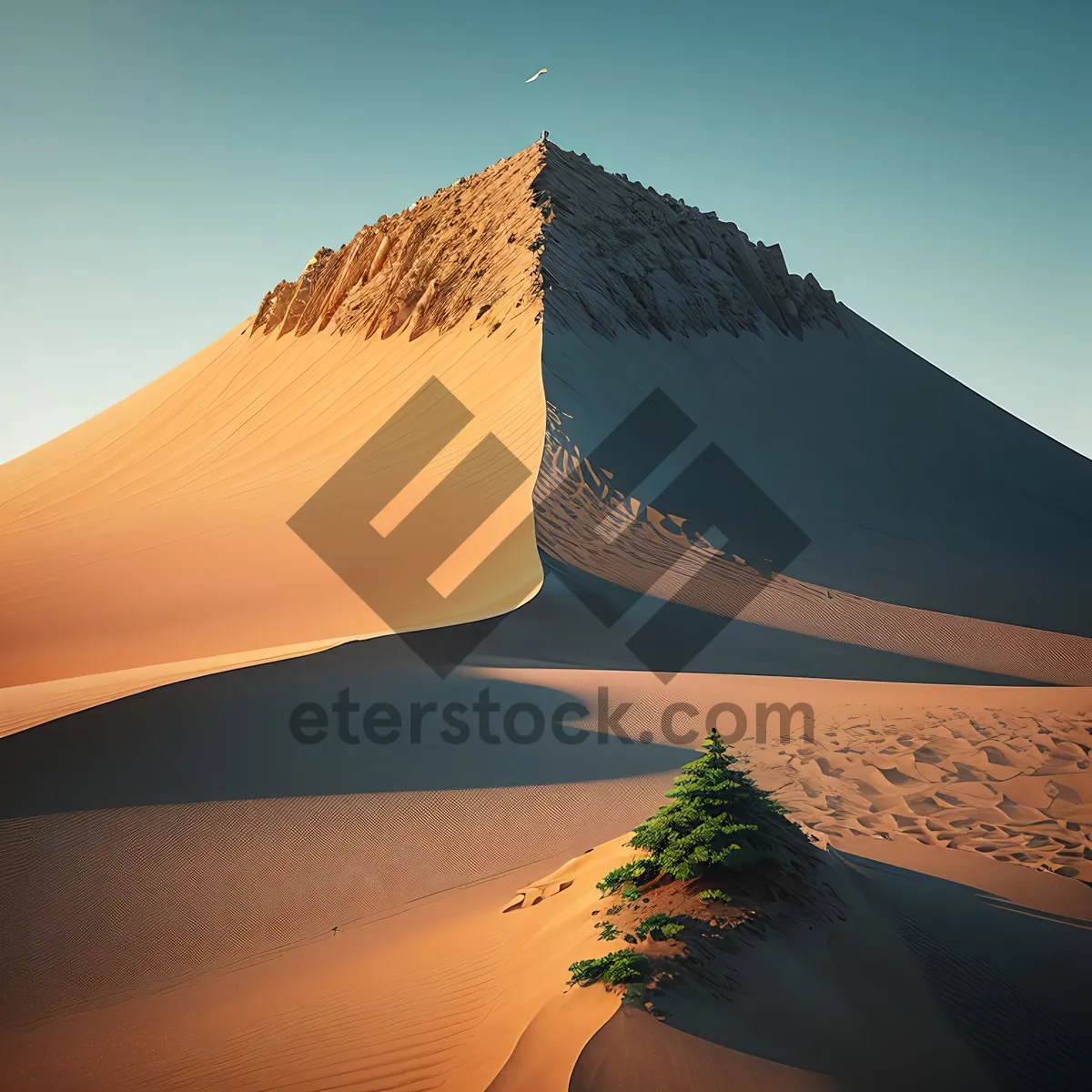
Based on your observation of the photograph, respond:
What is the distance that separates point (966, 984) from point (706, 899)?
1.35m

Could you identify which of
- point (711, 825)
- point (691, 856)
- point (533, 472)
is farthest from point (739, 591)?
point (691, 856)

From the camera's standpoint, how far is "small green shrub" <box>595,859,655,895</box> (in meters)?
4.41

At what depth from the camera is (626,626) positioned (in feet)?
39.5

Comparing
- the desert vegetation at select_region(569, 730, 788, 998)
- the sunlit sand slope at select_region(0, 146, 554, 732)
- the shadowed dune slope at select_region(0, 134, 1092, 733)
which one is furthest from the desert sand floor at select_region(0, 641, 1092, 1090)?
the shadowed dune slope at select_region(0, 134, 1092, 733)

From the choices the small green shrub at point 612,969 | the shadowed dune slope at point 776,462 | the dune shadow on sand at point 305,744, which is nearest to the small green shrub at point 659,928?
the small green shrub at point 612,969

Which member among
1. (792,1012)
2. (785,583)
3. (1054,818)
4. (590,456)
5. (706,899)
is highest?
(590,456)

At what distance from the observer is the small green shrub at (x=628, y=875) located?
4.41 m

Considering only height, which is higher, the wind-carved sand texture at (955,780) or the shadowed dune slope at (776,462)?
the shadowed dune slope at (776,462)

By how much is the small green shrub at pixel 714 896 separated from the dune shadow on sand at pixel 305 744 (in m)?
3.21

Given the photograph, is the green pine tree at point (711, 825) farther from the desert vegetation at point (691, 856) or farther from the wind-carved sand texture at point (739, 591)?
the wind-carved sand texture at point (739, 591)

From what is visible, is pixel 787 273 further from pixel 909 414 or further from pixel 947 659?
pixel 947 659

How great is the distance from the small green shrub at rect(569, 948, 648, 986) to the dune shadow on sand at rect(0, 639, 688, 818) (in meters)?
3.36

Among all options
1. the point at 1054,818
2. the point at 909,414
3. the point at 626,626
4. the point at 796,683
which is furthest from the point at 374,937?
the point at 909,414

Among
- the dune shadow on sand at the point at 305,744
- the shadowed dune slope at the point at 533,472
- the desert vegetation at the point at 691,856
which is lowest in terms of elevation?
the desert vegetation at the point at 691,856
